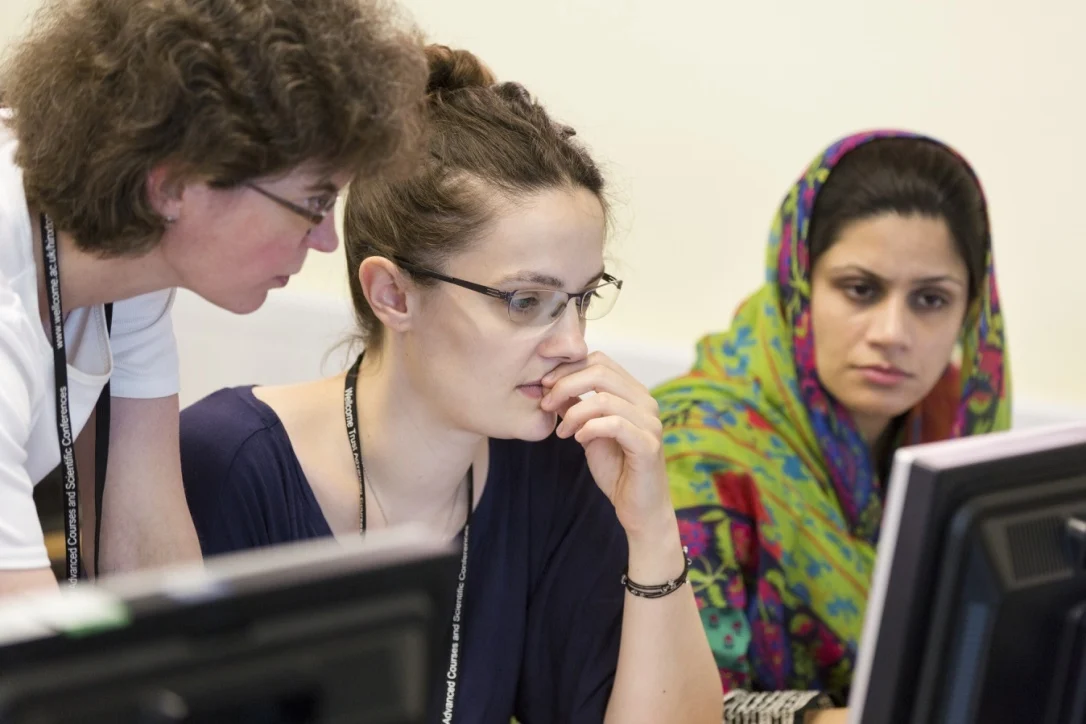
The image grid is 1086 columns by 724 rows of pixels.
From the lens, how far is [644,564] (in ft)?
4.30

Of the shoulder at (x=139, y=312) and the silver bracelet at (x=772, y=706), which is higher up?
the shoulder at (x=139, y=312)

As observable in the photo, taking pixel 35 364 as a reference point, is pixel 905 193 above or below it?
above

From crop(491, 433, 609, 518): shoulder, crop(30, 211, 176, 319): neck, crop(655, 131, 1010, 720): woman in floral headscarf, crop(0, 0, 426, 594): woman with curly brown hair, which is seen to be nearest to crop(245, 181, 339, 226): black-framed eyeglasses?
crop(0, 0, 426, 594): woman with curly brown hair

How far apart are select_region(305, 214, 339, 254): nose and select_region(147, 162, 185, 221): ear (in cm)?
12

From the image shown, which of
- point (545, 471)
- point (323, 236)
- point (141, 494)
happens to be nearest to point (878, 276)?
point (545, 471)

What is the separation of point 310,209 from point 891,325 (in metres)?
1.01

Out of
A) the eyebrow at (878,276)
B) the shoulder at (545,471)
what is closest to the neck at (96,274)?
the shoulder at (545,471)

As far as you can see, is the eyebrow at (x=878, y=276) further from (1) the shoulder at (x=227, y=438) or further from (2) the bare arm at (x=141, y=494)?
(2) the bare arm at (x=141, y=494)

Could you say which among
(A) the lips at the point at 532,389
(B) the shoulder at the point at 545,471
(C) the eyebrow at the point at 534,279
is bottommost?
(B) the shoulder at the point at 545,471

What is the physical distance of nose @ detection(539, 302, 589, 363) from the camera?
1.29m

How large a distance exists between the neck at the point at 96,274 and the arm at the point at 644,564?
43cm

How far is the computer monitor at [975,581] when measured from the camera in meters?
0.70

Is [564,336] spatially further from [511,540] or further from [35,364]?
[35,364]

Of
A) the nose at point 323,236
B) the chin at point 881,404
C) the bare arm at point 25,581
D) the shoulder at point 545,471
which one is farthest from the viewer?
the chin at point 881,404
